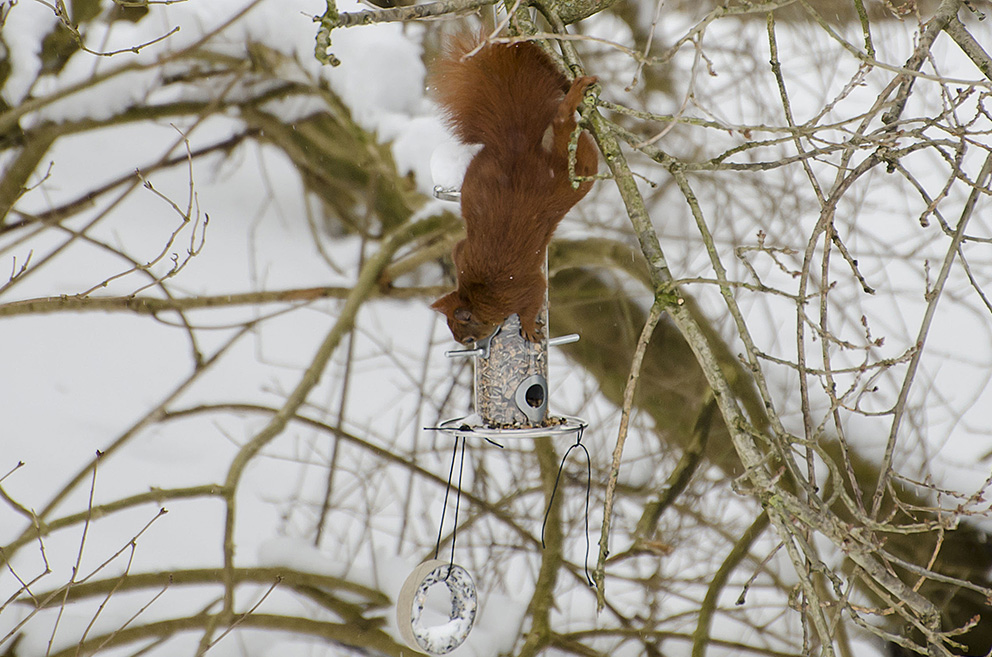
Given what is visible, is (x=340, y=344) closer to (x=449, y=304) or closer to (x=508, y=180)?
(x=449, y=304)

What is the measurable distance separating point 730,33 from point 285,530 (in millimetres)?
2100

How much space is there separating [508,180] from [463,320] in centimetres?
26

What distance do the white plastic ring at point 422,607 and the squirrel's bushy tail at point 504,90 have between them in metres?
0.86

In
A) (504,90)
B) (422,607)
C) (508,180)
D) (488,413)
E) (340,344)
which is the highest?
(340,344)

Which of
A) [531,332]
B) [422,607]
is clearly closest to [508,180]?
[531,332]

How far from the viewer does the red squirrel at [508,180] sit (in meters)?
1.47

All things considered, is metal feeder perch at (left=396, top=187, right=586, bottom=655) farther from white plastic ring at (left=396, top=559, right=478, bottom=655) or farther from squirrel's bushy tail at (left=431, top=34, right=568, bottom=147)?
squirrel's bushy tail at (left=431, top=34, right=568, bottom=147)

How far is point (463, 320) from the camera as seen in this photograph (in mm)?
1499

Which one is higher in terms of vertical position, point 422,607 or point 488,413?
point 488,413

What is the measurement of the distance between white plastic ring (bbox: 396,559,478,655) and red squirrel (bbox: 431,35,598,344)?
495 mm

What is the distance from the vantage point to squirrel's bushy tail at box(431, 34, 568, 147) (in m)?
1.49

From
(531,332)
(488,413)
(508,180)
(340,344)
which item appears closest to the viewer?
(508,180)

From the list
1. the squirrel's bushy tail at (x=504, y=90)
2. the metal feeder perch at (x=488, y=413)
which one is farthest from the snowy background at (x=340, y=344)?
the squirrel's bushy tail at (x=504, y=90)

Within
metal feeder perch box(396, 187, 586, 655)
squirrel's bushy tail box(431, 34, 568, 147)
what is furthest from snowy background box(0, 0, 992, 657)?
squirrel's bushy tail box(431, 34, 568, 147)
